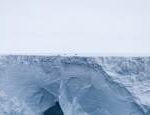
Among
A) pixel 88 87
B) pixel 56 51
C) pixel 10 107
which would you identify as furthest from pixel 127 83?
pixel 10 107

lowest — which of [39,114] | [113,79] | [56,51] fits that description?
[39,114]

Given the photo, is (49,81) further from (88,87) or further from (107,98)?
(107,98)

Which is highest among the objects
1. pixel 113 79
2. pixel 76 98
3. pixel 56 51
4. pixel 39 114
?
pixel 56 51

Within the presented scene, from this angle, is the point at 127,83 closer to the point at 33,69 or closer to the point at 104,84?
the point at 104,84

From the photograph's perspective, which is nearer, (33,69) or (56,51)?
(33,69)

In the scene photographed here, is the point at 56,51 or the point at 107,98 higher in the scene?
the point at 56,51

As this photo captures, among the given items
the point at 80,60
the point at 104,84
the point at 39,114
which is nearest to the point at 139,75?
the point at 104,84
